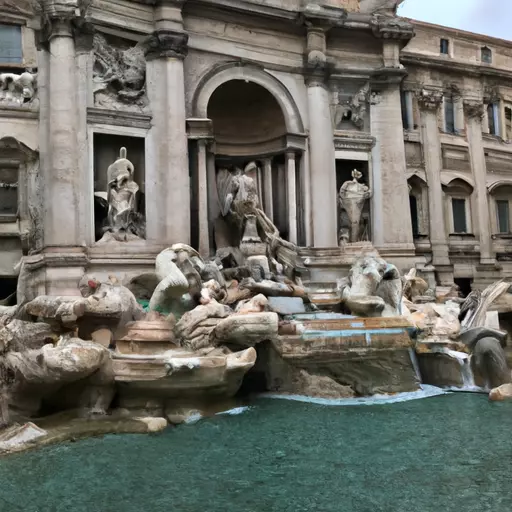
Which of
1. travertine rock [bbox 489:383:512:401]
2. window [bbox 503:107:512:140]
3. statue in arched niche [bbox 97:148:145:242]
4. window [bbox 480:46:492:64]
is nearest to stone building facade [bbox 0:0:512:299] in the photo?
statue in arched niche [bbox 97:148:145:242]

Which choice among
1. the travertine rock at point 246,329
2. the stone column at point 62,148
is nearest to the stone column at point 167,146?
the stone column at point 62,148

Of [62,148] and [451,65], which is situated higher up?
[451,65]

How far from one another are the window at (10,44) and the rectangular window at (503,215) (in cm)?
1458

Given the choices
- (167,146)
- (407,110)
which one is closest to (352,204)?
(407,110)

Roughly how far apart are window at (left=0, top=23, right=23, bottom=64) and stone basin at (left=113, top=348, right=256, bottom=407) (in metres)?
7.69

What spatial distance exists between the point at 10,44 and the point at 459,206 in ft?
43.3

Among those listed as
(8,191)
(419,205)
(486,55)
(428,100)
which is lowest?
(8,191)

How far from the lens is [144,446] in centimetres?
712

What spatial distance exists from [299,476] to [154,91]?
9.85m

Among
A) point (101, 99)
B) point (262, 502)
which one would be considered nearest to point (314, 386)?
point (262, 502)

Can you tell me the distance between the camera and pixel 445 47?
2083 cm

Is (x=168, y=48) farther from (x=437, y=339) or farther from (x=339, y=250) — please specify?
(x=437, y=339)

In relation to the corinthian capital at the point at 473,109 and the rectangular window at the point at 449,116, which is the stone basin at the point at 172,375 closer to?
the rectangular window at the point at 449,116

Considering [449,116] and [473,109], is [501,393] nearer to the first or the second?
[449,116]
